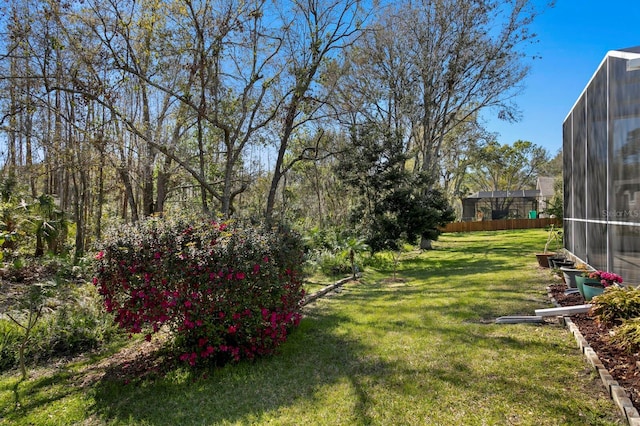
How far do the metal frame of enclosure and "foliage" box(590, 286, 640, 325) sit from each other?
4.30 ft

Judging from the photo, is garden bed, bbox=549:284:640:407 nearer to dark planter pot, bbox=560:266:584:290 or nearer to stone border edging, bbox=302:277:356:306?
dark planter pot, bbox=560:266:584:290

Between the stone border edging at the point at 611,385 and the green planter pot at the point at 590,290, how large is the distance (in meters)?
0.99

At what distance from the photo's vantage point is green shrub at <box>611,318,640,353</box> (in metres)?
3.37

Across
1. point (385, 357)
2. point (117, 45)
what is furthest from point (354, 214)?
point (385, 357)

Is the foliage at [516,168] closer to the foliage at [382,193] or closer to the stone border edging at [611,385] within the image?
the foliage at [382,193]

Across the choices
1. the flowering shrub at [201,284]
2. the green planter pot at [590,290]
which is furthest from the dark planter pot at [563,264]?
the flowering shrub at [201,284]

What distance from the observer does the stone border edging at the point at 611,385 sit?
8.46ft

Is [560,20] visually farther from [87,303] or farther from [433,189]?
[87,303]

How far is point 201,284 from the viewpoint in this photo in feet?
13.2

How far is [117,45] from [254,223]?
196 inches

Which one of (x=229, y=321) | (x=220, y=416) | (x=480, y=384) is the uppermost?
(x=229, y=321)

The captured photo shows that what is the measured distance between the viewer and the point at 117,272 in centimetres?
433

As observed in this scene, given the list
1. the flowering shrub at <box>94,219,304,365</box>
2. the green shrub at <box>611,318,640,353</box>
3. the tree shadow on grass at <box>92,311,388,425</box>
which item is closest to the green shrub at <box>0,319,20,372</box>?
the tree shadow on grass at <box>92,311,388,425</box>

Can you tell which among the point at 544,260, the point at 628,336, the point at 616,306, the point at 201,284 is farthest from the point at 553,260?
the point at 201,284
